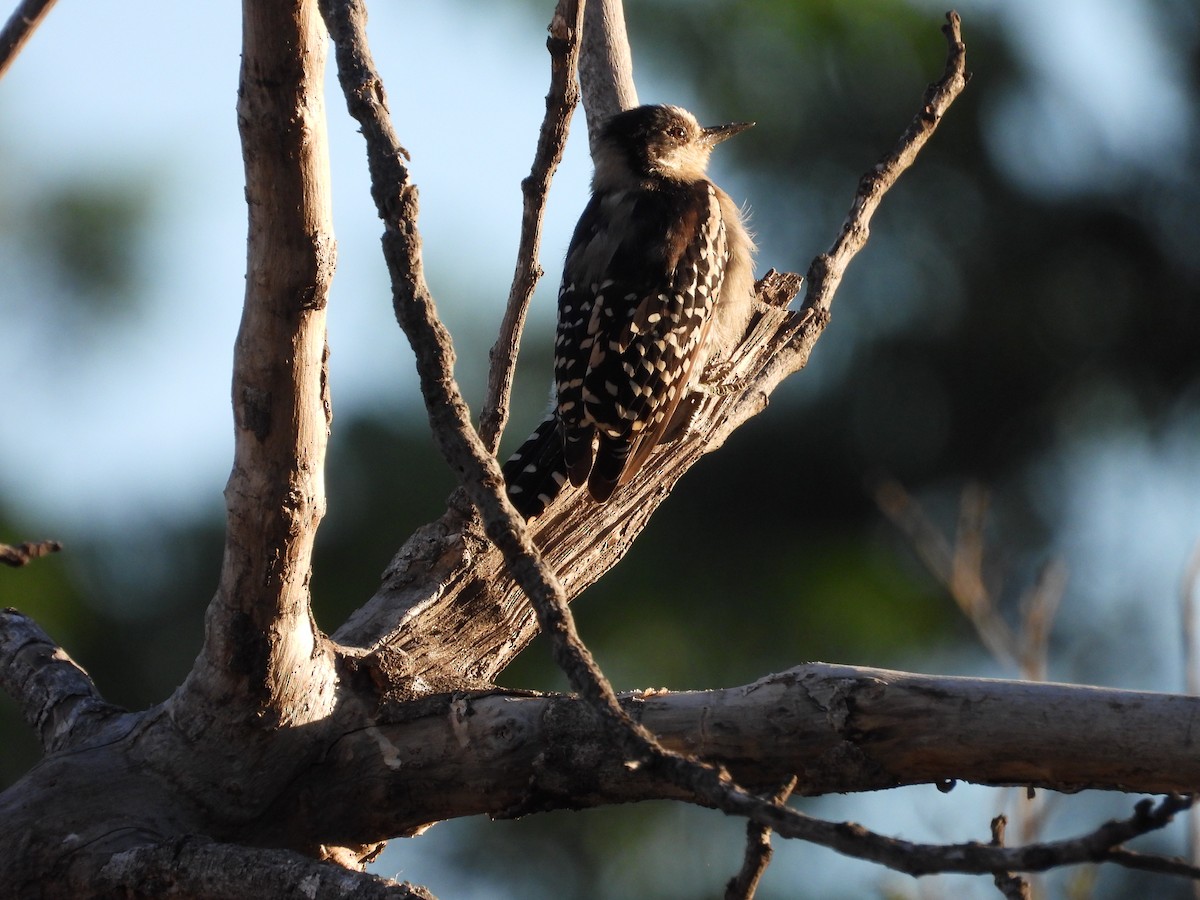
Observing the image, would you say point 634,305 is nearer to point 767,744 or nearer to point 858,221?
point 858,221

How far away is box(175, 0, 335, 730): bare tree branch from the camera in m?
2.13

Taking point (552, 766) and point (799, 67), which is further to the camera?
point (799, 67)

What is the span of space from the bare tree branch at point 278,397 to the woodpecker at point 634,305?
1.32 m

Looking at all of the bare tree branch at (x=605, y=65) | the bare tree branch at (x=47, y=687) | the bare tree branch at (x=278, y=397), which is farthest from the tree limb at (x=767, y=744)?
the bare tree branch at (x=605, y=65)

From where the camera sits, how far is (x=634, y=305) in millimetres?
4734

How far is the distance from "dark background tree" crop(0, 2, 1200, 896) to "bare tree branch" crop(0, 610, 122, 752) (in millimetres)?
3863

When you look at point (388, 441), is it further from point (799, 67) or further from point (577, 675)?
point (577, 675)

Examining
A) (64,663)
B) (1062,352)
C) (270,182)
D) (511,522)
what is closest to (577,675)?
(511,522)

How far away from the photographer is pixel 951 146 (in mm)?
8711

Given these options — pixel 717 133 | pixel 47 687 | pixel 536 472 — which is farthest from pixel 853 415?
pixel 47 687

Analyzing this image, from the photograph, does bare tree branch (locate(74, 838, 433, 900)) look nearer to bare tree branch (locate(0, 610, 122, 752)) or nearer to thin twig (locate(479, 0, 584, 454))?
bare tree branch (locate(0, 610, 122, 752))

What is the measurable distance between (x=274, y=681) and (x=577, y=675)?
108cm

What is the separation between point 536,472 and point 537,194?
1.25m

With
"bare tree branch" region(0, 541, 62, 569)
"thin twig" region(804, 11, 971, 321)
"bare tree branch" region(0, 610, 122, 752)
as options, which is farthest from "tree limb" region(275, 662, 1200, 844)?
"thin twig" region(804, 11, 971, 321)
